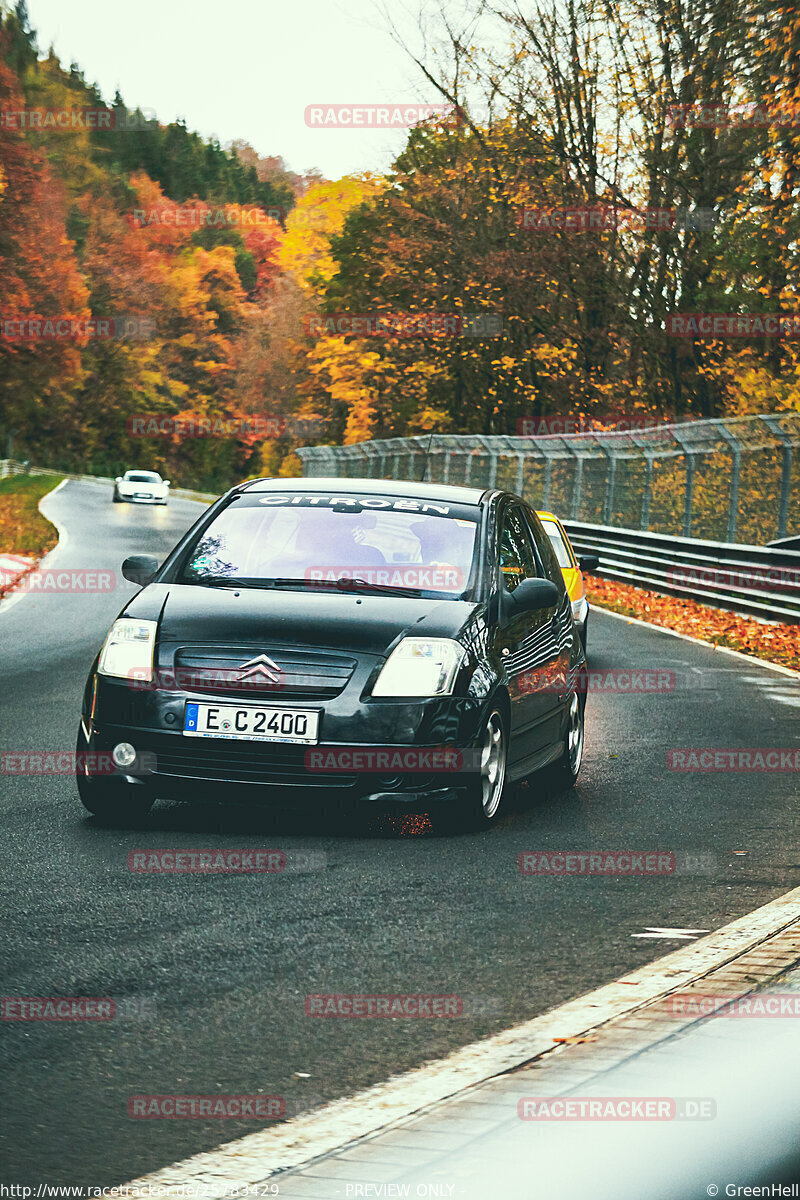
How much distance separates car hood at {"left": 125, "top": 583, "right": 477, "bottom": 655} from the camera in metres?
7.21

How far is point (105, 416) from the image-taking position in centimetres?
11975

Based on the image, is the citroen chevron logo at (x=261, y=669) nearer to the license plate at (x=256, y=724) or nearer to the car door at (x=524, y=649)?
the license plate at (x=256, y=724)

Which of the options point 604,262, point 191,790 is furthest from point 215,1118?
point 604,262

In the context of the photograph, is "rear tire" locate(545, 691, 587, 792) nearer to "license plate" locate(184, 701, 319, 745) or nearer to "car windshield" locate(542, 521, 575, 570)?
"license plate" locate(184, 701, 319, 745)

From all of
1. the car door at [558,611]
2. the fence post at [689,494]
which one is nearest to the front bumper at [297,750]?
the car door at [558,611]

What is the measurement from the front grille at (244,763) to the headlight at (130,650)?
34 cm

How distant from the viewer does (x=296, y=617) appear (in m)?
7.33

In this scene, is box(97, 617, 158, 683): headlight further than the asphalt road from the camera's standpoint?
Yes

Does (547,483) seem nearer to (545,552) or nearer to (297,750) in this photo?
(545,552)

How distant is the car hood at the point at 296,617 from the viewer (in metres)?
7.21

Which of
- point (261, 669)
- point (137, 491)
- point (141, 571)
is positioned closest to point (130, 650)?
point (261, 669)

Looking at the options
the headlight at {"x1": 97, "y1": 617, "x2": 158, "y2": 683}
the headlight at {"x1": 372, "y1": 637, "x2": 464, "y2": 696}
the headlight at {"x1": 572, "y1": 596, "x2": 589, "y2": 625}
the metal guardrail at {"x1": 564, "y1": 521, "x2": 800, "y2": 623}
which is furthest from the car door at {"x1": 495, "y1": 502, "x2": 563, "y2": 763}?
the metal guardrail at {"x1": 564, "y1": 521, "x2": 800, "y2": 623}

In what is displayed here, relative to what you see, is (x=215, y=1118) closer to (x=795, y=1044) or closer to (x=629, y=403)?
(x=795, y=1044)

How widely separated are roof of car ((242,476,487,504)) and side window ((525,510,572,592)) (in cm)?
64
